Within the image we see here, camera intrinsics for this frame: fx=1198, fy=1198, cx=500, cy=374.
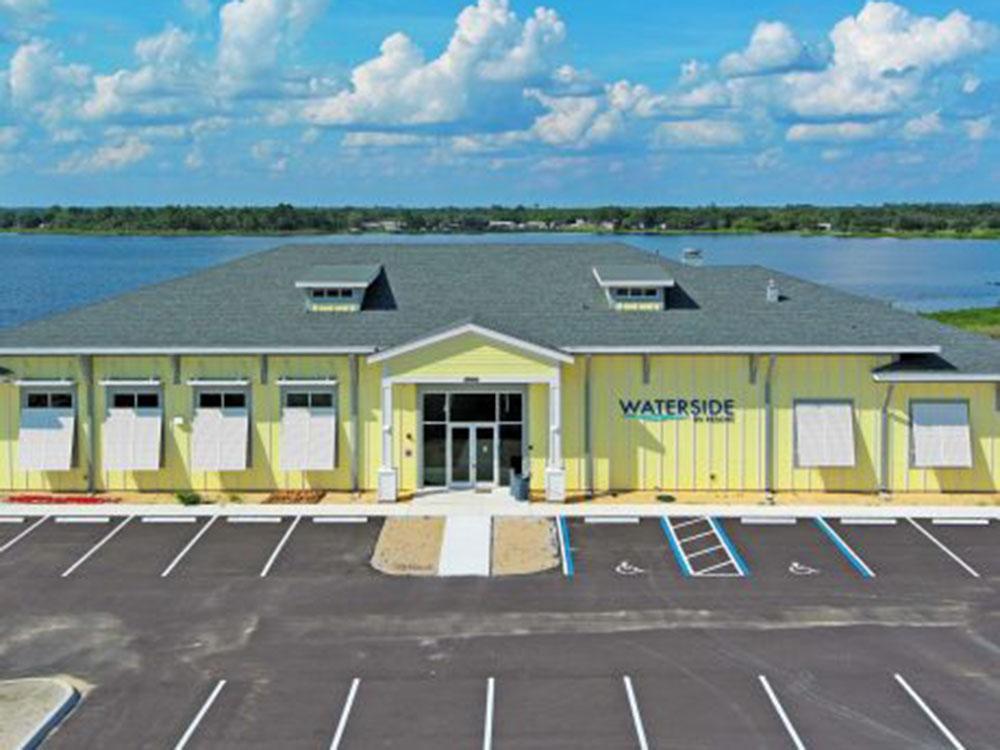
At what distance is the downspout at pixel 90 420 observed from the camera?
102 feet

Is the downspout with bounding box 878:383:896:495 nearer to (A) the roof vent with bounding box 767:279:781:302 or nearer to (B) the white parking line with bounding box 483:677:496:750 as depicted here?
(A) the roof vent with bounding box 767:279:781:302

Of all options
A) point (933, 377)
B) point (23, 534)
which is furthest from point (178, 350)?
point (933, 377)

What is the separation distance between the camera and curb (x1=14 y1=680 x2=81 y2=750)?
1653 cm

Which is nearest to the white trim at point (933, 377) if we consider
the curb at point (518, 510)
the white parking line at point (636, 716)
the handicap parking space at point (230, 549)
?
the curb at point (518, 510)

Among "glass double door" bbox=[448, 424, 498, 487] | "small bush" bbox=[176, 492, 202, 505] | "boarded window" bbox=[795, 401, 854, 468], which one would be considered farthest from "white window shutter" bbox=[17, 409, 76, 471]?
"boarded window" bbox=[795, 401, 854, 468]

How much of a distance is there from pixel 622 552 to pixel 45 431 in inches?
613

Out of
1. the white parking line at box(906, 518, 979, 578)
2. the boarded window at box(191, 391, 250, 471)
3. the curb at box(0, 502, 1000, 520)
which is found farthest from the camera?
the boarded window at box(191, 391, 250, 471)

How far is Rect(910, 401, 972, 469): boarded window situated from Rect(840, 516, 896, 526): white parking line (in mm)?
2800

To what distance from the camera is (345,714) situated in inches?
695

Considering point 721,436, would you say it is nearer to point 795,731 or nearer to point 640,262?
point 640,262

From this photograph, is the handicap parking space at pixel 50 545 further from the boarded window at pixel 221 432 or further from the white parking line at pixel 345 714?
the white parking line at pixel 345 714

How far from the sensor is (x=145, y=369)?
31.2m

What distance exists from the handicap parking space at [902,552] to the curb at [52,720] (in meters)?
15.4

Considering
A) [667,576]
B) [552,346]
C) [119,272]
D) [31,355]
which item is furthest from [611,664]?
[119,272]
